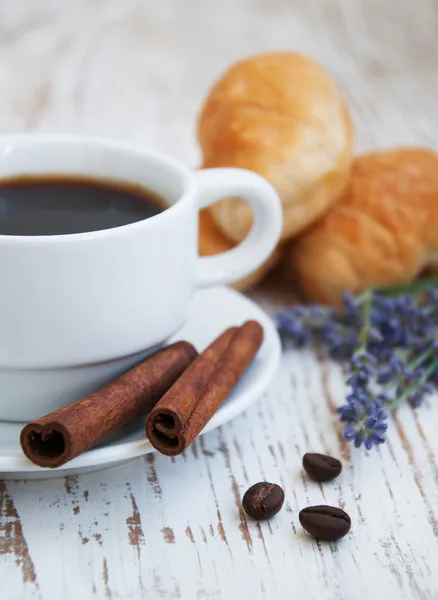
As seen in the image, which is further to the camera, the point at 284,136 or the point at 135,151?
the point at 284,136

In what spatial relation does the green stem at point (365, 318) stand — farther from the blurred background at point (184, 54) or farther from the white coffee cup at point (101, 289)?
the blurred background at point (184, 54)

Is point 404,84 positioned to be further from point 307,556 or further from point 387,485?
point 307,556

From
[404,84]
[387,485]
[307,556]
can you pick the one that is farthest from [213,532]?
[404,84]

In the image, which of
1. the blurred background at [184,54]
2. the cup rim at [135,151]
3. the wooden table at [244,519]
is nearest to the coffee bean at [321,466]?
the wooden table at [244,519]

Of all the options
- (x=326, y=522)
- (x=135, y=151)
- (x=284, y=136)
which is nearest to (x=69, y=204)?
(x=135, y=151)

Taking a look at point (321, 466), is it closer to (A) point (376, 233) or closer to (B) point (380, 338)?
(B) point (380, 338)

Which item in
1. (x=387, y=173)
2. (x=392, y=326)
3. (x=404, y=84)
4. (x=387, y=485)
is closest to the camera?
(x=387, y=485)
